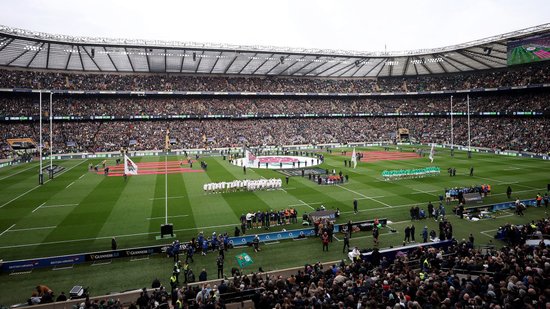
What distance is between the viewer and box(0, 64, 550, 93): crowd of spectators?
233 feet

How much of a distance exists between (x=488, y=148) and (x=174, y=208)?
62.9m

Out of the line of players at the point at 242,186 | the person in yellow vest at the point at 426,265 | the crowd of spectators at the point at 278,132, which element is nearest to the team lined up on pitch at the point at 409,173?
the line of players at the point at 242,186

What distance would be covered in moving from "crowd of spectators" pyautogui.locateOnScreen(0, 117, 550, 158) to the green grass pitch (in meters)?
19.5

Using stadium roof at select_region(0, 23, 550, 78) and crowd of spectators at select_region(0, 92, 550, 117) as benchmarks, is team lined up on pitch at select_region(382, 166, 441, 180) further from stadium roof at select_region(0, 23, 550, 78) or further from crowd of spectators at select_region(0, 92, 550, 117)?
crowd of spectators at select_region(0, 92, 550, 117)

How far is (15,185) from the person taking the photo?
40.1 metres

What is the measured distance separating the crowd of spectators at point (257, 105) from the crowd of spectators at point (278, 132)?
90.5 inches

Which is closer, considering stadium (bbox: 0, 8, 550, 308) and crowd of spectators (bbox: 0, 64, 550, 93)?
stadium (bbox: 0, 8, 550, 308)

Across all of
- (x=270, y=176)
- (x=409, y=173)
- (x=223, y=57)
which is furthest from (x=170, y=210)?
(x=223, y=57)

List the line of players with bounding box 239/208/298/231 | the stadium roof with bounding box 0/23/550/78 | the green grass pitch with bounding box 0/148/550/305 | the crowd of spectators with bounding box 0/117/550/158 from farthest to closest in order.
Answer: the crowd of spectators with bounding box 0/117/550/158 → the stadium roof with bounding box 0/23/550/78 → the line of players with bounding box 239/208/298/231 → the green grass pitch with bounding box 0/148/550/305

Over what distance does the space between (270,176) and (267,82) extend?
54.6 meters

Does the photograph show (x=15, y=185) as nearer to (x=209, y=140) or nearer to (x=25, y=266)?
(x=25, y=266)

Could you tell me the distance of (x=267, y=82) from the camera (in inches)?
3696

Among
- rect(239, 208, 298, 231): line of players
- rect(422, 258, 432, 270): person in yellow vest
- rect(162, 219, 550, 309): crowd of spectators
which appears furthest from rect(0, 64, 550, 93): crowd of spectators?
rect(162, 219, 550, 309): crowd of spectators

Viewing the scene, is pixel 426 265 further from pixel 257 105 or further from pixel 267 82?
pixel 267 82
